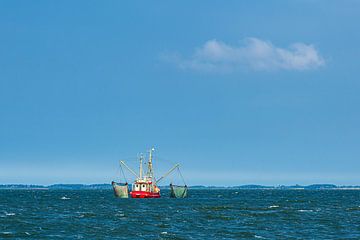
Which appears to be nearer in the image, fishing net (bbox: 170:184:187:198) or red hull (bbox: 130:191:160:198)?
red hull (bbox: 130:191:160:198)

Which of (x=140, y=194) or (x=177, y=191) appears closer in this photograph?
(x=140, y=194)

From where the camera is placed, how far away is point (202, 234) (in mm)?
70625

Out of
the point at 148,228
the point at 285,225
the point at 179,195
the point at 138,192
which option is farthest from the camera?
the point at 179,195

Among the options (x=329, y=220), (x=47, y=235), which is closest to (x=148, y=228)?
(x=47, y=235)

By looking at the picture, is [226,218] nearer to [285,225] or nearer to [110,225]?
[285,225]

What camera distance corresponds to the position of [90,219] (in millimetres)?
90750

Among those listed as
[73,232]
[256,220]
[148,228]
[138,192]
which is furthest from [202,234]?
[138,192]

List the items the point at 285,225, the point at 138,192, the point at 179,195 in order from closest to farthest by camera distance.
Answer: the point at 285,225, the point at 138,192, the point at 179,195

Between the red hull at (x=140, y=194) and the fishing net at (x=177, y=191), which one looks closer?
the red hull at (x=140, y=194)

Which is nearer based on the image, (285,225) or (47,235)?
(47,235)

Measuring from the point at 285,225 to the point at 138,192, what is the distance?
104m

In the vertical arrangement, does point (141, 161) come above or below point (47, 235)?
above

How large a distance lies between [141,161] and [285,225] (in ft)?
352

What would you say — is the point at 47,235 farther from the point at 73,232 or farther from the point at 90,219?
the point at 90,219
